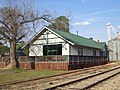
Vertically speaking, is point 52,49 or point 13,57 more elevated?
point 52,49

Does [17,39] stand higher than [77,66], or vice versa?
[17,39]

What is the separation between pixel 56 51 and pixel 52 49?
91 cm

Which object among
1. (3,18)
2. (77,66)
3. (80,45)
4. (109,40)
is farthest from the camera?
(109,40)

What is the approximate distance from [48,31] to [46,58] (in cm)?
510

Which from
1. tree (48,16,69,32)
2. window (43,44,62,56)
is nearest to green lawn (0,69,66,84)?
window (43,44,62,56)

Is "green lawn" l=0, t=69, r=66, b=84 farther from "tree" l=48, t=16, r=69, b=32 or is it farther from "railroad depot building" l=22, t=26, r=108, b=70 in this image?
"tree" l=48, t=16, r=69, b=32

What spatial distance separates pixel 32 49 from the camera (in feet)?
124

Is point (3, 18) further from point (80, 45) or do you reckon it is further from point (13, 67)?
point (80, 45)

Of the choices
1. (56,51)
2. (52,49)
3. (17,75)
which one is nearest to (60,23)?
(52,49)

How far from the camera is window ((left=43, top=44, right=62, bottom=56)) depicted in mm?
35344

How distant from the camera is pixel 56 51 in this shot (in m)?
35.5

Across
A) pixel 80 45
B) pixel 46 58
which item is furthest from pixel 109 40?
pixel 46 58

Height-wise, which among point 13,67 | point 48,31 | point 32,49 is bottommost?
point 13,67

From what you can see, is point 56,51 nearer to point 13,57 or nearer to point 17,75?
point 13,57
